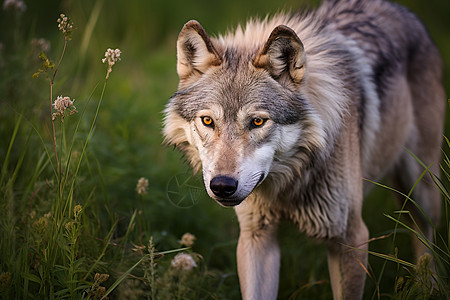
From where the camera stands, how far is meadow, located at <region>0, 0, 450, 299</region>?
247 cm

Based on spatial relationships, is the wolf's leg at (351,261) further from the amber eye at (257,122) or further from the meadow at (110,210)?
the amber eye at (257,122)

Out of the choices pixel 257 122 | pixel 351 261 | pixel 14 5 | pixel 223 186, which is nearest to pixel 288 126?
pixel 257 122

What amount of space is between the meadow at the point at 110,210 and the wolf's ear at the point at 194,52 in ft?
1.96

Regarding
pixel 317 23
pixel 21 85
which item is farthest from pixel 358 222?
pixel 21 85

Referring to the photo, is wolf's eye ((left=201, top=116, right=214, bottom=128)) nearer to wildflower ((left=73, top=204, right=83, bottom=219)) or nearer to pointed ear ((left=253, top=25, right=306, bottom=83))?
pointed ear ((left=253, top=25, right=306, bottom=83))

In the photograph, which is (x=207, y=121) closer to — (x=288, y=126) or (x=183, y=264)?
(x=288, y=126)

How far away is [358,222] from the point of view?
319 centimetres

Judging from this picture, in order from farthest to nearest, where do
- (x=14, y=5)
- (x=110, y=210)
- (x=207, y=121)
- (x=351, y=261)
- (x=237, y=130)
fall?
(x=14, y=5) → (x=110, y=210) → (x=351, y=261) → (x=207, y=121) → (x=237, y=130)

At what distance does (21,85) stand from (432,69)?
12.0ft

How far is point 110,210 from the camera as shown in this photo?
11.5ft

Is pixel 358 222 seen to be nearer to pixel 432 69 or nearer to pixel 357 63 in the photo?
pixel 357 63

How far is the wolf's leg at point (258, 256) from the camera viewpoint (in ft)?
10.3

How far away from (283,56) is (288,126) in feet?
1.41

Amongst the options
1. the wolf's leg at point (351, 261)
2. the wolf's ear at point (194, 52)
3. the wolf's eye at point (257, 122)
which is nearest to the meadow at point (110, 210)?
the wolf's leg at point (351, 261)
